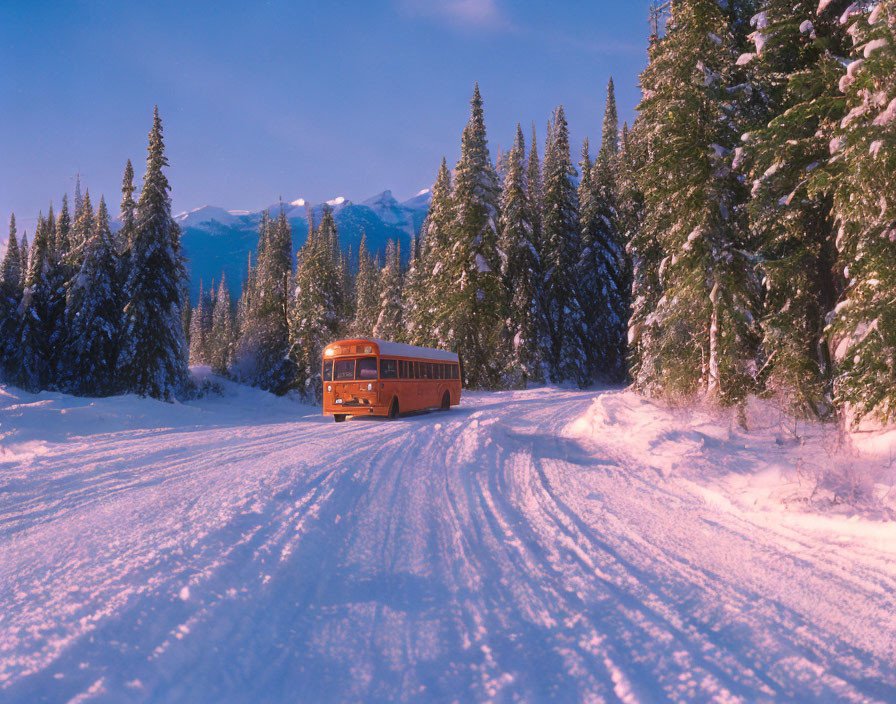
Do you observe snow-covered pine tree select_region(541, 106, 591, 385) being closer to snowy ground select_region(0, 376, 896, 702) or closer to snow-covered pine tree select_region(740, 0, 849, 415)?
snow-covered pine tree select_region(740, 0, 849, 415)

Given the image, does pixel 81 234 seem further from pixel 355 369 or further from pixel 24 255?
pixel 355 369

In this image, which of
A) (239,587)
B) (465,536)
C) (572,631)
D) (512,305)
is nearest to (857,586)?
(572,631)

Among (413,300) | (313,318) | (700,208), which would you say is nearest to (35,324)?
(313,318)

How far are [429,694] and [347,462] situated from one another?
22.1ft

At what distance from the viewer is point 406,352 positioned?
2083 centimetres

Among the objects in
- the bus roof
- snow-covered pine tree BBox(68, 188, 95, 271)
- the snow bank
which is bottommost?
the snow bank

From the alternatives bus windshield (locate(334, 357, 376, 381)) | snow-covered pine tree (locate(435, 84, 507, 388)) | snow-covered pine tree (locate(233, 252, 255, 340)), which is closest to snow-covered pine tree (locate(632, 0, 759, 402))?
bus windshield (locate(334, 357, 376, 381))

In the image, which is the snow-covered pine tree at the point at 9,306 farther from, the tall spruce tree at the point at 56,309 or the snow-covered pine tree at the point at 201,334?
the snow-covered pine tree at the point at 201,334

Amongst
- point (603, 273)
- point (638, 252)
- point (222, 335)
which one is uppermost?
point (603, 273)

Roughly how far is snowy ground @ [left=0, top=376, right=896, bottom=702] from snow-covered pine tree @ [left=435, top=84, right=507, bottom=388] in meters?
24.0

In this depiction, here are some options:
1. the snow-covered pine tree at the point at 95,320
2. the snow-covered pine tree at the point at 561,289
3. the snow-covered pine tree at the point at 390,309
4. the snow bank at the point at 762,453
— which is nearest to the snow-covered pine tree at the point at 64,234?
the snow-covered pine tree at the point at 95,320

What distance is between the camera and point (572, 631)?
11.2 ft

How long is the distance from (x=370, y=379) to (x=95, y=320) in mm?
27497

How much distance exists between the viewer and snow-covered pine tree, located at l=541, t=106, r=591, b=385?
38.2m
